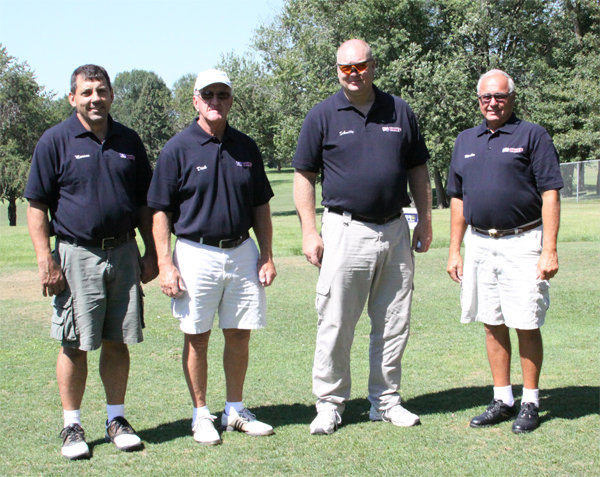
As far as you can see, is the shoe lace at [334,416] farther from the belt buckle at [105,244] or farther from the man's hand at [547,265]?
the belt buckle at [105,244]

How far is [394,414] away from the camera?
14.7 ft

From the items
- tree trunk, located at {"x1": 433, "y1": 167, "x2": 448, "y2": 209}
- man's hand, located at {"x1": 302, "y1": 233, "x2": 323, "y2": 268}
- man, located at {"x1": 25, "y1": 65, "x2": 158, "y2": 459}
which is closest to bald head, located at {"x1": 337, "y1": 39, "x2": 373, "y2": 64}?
man's hand, located at {"x1": 302, "y1": 233, "x2": 323, "y2": 268}

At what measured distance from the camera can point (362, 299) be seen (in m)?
4.58

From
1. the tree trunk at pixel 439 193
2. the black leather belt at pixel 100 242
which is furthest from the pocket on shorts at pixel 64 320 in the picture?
the tree trunk at pixel 439 193

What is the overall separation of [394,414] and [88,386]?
8.28ft

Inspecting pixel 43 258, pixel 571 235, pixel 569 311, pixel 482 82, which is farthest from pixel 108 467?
pixel 571 235

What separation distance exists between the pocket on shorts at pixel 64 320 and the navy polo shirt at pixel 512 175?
2.50 metres

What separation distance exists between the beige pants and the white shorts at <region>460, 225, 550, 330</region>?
0.41 m

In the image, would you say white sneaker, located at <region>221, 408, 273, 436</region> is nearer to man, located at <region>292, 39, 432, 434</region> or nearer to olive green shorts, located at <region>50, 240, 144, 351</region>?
man, located at <region>292, 39, 432, 434</region>

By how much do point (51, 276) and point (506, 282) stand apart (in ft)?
8.88

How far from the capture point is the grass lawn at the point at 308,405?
12.5 ft

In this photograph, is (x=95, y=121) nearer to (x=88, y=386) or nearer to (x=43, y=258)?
(x=43, y=258)

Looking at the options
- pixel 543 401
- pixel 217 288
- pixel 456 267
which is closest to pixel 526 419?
pixel 543 401

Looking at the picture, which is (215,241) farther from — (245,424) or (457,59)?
(457,59)
